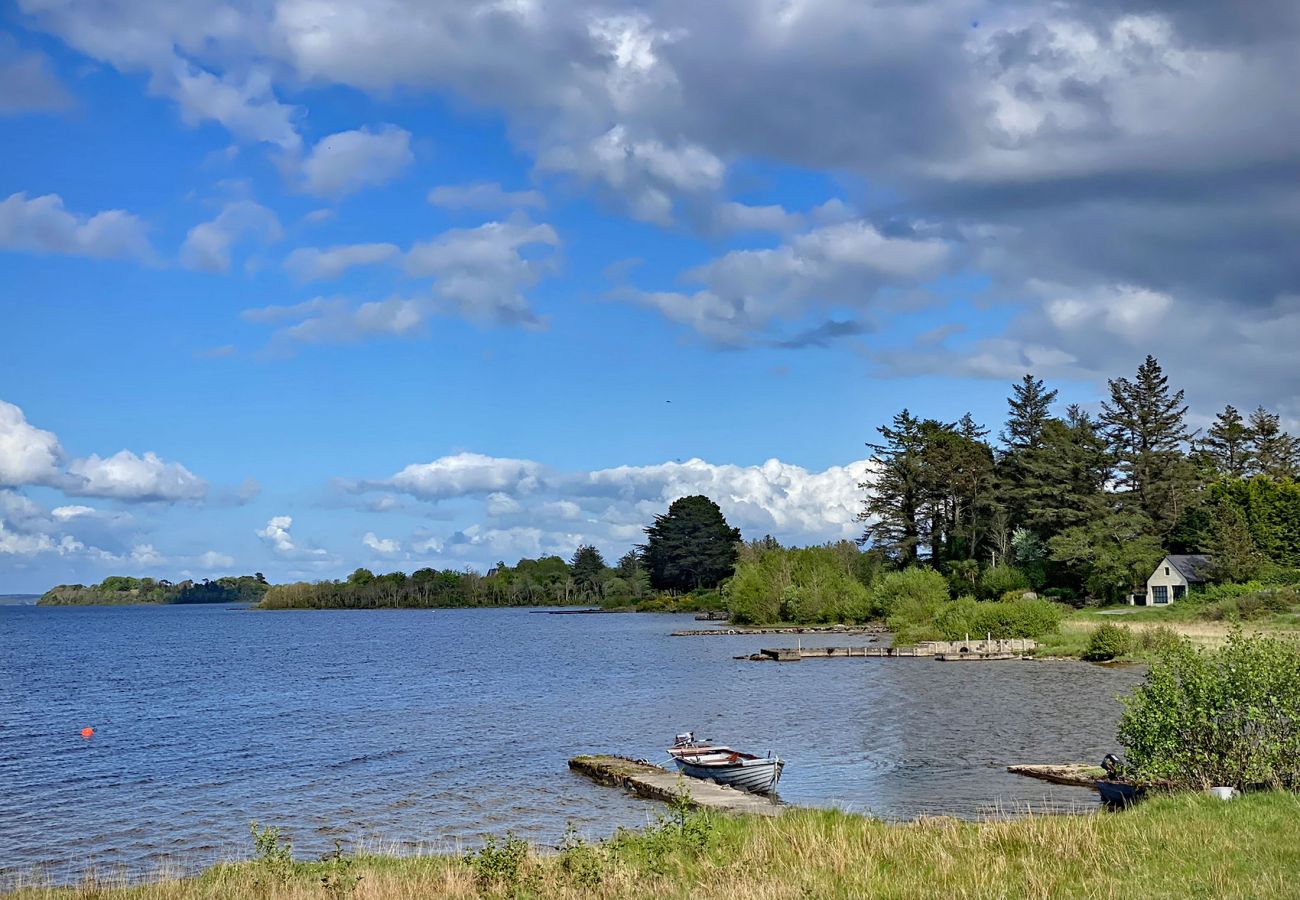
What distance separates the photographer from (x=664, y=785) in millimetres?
30359

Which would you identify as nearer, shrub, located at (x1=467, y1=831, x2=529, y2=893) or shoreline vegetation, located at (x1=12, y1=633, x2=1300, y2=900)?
shoreline vegetation, located at (x1=12, y1=633, x2=1300, y2=900)

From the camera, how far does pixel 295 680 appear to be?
75.9 m

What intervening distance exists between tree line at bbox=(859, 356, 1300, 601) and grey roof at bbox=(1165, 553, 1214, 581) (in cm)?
110

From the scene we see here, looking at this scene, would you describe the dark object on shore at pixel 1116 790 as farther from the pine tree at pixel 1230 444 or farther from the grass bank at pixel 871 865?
the pine tree at pixel 1230 444

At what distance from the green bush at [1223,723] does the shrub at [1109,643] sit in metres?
46.2

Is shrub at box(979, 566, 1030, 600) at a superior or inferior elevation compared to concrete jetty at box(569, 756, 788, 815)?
superior

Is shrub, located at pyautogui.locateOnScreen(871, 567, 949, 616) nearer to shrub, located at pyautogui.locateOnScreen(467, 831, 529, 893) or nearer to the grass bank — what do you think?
the grass bank

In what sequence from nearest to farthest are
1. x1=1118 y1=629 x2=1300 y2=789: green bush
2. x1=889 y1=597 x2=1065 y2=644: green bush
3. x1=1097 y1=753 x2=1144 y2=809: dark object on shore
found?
x1=1118 y1=629 x2=1300 y2=789: green bush → x1=1097 y1=753 x2=1144 y2=809: dark object on shore → x1=889 y1=597 x2=1065 y2=644: green bush

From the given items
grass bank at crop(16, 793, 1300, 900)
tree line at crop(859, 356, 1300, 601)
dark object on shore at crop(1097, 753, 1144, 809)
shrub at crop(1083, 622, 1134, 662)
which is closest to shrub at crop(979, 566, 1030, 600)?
tree line at crop(859, 356, 1300, 601)

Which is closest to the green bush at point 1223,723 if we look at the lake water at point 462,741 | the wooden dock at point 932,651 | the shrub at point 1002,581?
the lake water at point 462,741

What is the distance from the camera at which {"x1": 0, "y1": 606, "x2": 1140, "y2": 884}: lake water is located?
2800 cm

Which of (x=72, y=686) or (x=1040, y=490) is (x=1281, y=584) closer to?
(x=1040, y=490)

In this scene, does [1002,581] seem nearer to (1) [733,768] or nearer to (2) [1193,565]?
(2) [1193,565]

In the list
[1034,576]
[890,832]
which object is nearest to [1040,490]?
[1034,576]
